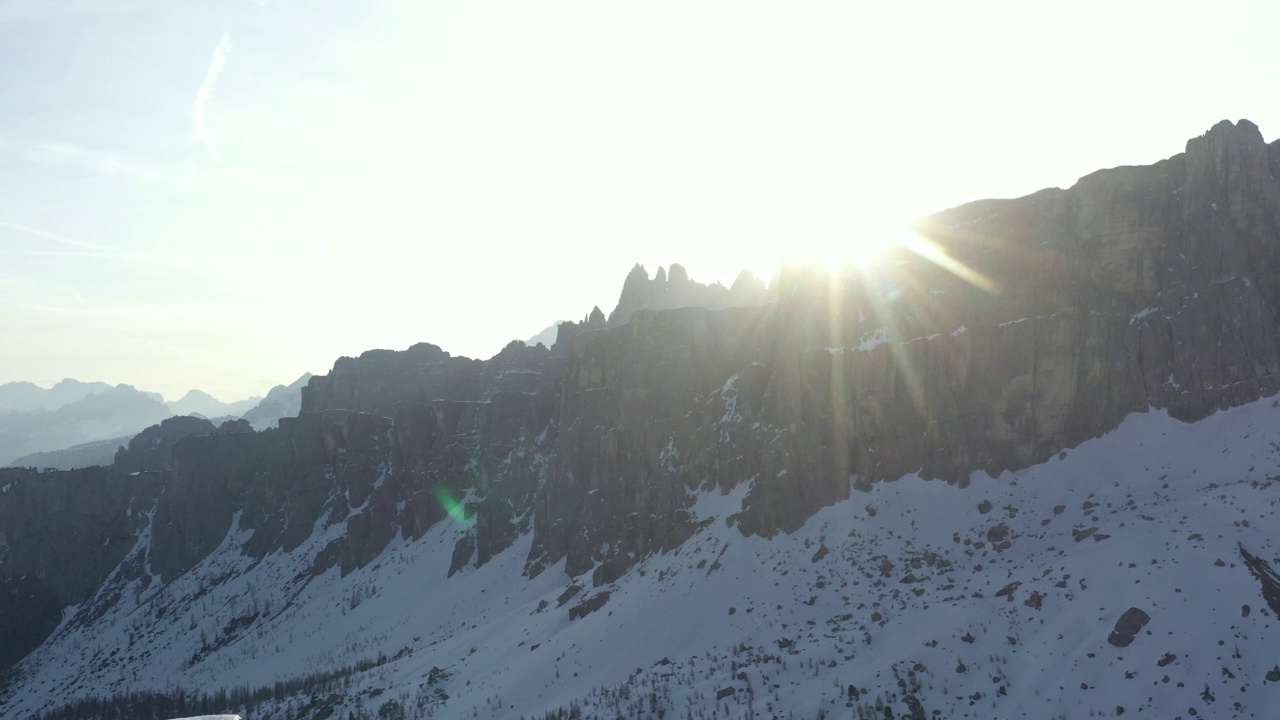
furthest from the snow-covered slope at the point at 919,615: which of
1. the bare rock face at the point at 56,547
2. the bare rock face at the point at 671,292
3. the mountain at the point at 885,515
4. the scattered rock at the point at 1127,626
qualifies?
the bare rock face at the point at 56,547

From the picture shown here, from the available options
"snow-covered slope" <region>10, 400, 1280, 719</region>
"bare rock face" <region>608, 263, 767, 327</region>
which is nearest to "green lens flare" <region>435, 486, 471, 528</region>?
"snow-covered slope" <region>10, 400, 1280, 719</region>

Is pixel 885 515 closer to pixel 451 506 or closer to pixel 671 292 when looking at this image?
pixel 671 292

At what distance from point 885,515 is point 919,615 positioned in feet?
59.3

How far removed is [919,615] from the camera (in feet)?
205

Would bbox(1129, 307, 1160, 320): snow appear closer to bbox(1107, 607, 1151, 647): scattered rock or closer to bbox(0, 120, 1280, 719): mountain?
bbox(0, 120, 1280, 719): mountain

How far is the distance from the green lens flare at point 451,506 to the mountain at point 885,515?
1155 millimetres

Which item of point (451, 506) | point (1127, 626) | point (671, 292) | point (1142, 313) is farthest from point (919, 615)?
point (451, 506)

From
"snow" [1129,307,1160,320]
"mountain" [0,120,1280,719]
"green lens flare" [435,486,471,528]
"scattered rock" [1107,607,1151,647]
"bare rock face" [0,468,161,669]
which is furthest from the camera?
"bare rock face" [0,468,161,669]

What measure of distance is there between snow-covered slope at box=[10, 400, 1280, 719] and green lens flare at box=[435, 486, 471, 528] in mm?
26944

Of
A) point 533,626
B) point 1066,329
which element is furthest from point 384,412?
point 1066,329

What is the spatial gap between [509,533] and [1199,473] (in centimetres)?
9725

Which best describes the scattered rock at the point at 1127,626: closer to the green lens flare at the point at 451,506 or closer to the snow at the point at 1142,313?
the snow at the point at 1142,313

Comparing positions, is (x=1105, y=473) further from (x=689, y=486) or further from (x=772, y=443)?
(x=689, y=486)

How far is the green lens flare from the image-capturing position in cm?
14825
